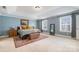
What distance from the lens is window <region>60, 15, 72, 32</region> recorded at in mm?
1277

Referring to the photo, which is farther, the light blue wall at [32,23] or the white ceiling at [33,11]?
the light blue wall at [32,23]

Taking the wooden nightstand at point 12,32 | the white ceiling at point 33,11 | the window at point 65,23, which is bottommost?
the wooden nightstand at point 12,32

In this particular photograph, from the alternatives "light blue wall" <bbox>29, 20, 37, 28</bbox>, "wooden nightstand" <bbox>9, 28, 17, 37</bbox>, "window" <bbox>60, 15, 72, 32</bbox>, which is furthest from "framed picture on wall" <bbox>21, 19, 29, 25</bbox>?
"window" <bbox>60, 15, 72, 32</bbox>

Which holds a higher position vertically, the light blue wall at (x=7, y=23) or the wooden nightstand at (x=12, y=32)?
the light blue wall at (x=7, y=23)

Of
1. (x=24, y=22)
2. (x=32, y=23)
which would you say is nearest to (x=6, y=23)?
(x=24, y=22)

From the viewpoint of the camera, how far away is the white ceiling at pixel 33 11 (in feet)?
4.07

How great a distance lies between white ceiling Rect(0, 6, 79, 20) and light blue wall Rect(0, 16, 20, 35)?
0.08 metres

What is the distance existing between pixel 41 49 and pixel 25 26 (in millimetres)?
521

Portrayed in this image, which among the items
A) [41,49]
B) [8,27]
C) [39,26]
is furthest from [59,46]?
[8,27]

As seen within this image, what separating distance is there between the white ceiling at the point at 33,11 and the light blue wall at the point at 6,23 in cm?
8

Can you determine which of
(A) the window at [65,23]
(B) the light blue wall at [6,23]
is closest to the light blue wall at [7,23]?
(B) the light blue wall at [6,23]

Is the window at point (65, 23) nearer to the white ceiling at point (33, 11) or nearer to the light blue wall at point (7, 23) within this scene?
the white ceiling at point (33, 11)

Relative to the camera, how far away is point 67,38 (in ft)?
4.19
